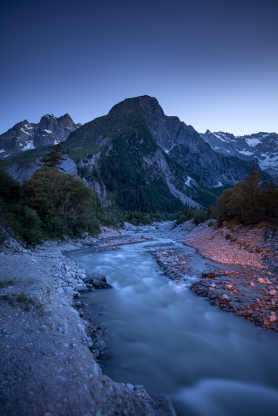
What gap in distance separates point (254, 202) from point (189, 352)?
15830 millimetres

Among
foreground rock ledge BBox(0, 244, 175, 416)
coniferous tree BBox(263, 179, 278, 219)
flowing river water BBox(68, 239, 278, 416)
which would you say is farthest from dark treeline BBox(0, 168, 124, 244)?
coniferous tree BBox(263, 179, 278, 219)

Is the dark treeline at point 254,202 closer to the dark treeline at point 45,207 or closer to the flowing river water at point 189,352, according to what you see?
the flowing river water at point 189,352

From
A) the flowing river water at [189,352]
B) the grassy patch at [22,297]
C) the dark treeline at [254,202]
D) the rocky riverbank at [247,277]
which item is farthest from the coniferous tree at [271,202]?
the grassy patch at [22,297]

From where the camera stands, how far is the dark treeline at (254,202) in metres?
16.3

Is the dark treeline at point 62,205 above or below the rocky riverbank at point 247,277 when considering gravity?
above

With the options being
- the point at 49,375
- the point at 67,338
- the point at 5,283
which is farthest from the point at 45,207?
the point at 49,375

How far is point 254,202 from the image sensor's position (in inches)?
690

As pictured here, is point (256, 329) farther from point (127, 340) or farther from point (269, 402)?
point (127, 340)

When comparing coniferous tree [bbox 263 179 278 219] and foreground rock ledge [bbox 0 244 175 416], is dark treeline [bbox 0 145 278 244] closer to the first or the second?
coniferous tree [bbox 263 179 278 219]

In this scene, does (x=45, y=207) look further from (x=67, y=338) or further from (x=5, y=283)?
(x=67, y=338)

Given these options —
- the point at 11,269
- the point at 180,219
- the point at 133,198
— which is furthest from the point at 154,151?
the point at 11,269

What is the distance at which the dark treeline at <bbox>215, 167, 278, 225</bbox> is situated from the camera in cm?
1627

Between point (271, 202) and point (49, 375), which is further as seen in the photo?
point (271, 202)

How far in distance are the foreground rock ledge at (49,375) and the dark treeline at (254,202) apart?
54.9 ft
